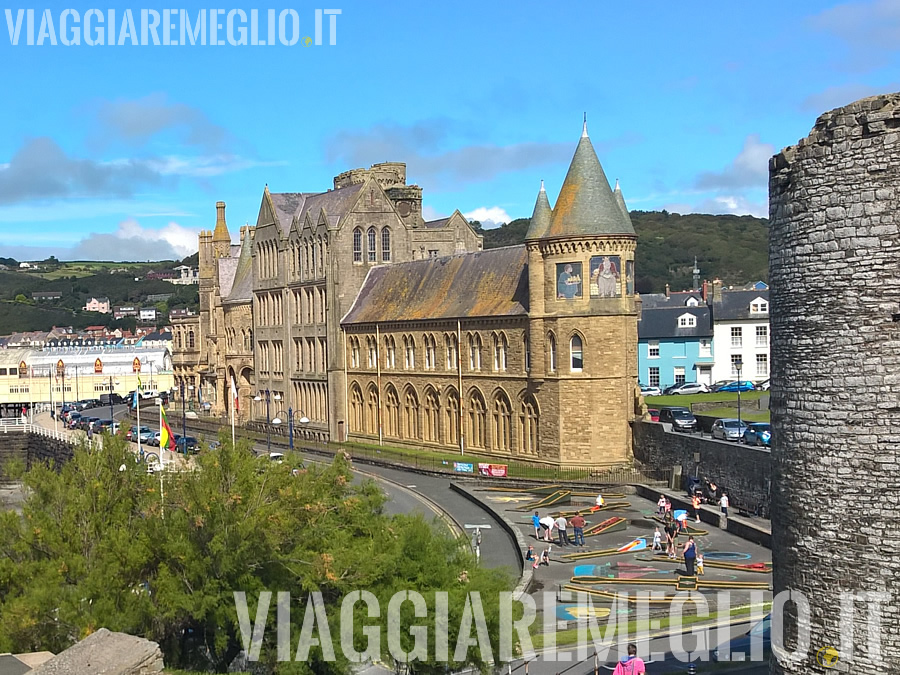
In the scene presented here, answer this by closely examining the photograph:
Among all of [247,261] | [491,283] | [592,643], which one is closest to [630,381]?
[491,283]

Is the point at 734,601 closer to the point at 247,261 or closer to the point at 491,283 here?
the point at 491,283

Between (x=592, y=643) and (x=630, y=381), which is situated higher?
(x=630, y=381)

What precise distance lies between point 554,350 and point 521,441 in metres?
5.44

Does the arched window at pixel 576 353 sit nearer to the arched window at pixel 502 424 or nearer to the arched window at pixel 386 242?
the arched window at pixel 502 424

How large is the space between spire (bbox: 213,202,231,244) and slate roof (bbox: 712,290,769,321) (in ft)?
143

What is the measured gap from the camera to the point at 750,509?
41.8 m

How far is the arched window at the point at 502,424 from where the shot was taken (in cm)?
5894

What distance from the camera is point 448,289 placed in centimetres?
6562

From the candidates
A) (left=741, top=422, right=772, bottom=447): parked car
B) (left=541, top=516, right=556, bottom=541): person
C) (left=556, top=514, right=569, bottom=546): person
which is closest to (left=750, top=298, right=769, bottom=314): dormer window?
(left=741, top=422, right=772, bottom=447): parked car

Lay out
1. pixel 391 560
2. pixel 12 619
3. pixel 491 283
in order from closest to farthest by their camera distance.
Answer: pixel 12 619
pixel 391 560
pixel 491 283

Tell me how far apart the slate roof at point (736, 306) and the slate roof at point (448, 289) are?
28014 mm

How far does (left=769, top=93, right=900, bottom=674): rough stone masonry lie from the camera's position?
540 inches

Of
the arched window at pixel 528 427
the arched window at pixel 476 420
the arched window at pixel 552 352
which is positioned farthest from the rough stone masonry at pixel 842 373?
the arched window at pixel 476 420

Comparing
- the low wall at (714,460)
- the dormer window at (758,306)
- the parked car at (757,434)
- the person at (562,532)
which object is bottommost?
the person at (562,532)
